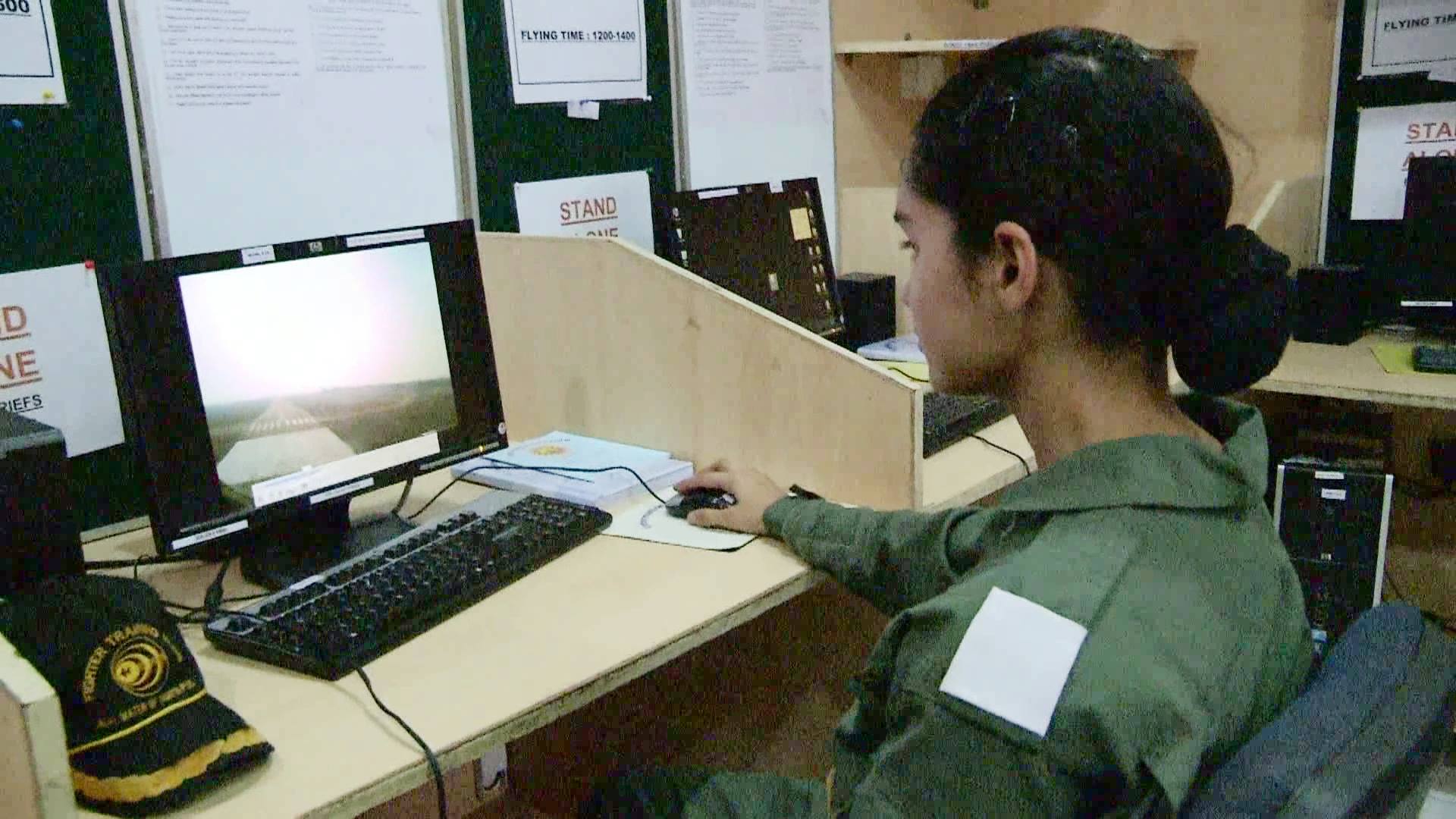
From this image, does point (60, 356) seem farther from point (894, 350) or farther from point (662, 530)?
point (894, 350)

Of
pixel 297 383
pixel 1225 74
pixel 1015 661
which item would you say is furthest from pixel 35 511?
pixel 1225 74

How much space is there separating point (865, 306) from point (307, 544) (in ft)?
4.32

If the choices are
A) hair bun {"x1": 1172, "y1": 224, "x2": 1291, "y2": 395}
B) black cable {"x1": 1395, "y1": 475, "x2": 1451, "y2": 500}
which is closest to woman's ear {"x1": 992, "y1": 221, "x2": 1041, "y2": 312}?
hair bun {"x1": 1172, "y1": 224, "x2": 1291, "y2": 395}

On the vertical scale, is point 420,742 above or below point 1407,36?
below

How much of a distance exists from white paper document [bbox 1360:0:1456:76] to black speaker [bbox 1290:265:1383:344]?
47 centimetres

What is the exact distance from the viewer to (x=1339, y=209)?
2680mm

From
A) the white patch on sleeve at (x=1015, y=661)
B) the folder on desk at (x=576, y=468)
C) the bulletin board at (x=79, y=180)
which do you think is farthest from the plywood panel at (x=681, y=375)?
the white patch on sleeve at (x=1015, y=661)

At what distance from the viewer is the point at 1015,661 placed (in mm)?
740

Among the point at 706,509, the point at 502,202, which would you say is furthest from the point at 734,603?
the point at 502,202

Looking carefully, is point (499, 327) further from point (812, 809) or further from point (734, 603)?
point (812, 809)

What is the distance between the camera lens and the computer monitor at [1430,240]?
2396 mm

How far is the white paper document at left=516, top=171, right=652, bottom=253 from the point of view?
1.97m

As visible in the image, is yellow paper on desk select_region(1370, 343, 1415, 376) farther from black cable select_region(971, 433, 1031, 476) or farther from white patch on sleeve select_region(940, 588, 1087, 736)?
white patch on sleeve select_region(940, 588, 1087, 736)

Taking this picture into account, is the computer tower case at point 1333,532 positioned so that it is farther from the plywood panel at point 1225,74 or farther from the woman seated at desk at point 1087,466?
the woman seated at desk at point 1087,466
